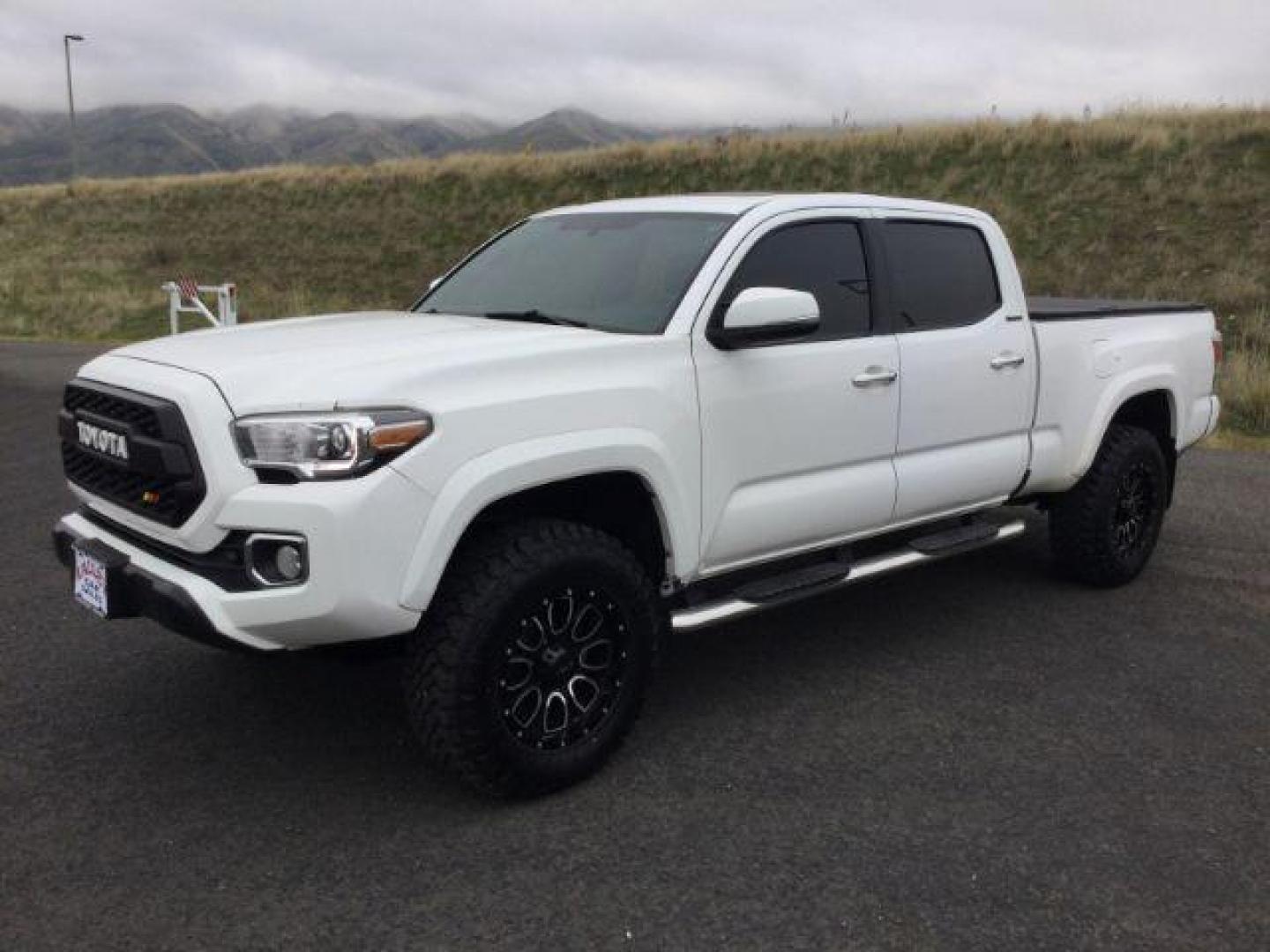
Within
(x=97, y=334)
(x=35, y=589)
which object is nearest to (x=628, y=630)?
(x=35, y=589)

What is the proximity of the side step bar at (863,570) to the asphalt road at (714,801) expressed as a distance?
1.45ft

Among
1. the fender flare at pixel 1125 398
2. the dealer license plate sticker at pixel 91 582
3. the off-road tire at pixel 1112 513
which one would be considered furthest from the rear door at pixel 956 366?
the dealer license plate sticker at pixel 91 582

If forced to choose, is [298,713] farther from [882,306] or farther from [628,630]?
[882,306]

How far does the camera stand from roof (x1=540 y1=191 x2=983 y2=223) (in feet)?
13.9

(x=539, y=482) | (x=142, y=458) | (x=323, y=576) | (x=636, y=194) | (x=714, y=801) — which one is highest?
(x=636, y=194)

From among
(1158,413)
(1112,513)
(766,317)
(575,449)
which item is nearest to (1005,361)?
(1112,513)

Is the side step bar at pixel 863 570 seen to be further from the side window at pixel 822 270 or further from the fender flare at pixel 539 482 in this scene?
the side window at pixel 822 270

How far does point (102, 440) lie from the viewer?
3496 millimetres

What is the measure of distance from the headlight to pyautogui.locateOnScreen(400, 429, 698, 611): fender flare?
0.68 ft

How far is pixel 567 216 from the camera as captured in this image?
482 centimetres

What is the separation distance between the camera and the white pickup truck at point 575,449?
3.05 metres

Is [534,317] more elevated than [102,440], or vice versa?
[534,317]

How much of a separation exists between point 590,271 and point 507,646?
165 cm

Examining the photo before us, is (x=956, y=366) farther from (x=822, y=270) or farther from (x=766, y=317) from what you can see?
(x=766, y=317)
